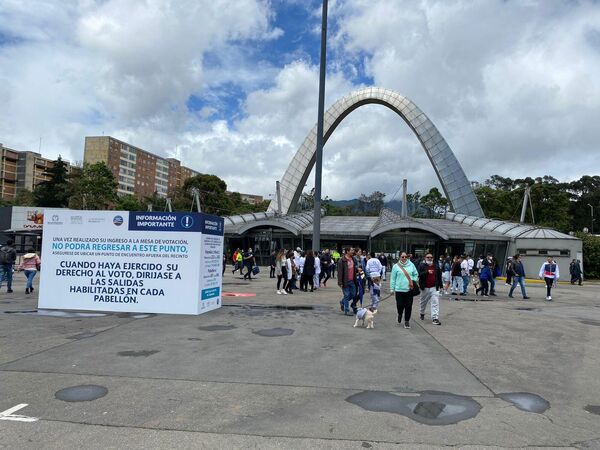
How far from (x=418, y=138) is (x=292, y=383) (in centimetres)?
5906

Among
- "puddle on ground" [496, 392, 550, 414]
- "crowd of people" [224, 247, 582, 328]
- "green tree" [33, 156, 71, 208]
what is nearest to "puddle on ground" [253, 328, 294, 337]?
"crowd of people" [224, 247, 582, 328]

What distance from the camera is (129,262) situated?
12.0 meters

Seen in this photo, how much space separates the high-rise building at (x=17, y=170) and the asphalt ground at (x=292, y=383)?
115m

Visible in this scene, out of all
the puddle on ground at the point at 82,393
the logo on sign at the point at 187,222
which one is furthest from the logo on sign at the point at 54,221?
the puddle on ground at the point at 82,393

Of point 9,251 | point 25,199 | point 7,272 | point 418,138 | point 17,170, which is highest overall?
point 17,170

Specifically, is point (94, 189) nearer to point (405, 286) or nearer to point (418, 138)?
point (418, 138)

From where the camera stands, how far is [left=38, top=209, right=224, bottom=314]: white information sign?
11.8 metres

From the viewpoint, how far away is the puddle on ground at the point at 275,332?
926cm

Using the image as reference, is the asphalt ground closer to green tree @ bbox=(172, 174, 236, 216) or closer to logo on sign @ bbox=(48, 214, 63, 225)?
logo on sign @ bbox=(48, 214, 63, 225)

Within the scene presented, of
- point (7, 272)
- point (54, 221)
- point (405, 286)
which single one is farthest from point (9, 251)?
point (405, 286)

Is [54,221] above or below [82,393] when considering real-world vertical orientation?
above

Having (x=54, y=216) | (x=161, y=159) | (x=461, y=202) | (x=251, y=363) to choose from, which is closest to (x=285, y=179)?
(x=461, y=202)

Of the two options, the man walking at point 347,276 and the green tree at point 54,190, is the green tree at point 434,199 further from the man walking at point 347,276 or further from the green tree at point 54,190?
the man walking at point 347,276

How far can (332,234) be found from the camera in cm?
4081
